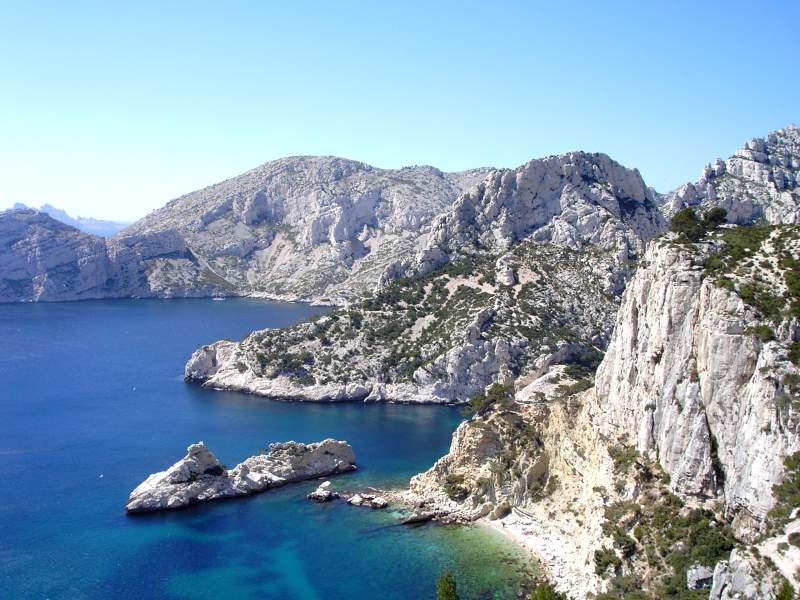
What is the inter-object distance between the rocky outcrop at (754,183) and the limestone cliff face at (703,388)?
97.8 m

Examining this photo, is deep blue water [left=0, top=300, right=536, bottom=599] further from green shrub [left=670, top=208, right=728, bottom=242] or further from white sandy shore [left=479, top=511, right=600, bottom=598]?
green shrub [left=670, top=208, right=728, bottom=242]

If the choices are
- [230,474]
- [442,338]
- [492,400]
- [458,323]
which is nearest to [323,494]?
[230,474]

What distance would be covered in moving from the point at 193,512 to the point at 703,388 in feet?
144

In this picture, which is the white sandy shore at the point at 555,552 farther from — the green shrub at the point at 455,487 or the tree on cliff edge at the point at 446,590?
the tree on cliff edge at the point at 446,590

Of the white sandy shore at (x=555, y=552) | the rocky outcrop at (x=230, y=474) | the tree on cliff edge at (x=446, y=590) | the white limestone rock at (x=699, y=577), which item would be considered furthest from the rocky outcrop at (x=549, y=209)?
the white limestone rock at (x=699, y=577)

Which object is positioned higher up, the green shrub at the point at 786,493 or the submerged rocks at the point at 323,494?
the green shrub at the point at 786,493

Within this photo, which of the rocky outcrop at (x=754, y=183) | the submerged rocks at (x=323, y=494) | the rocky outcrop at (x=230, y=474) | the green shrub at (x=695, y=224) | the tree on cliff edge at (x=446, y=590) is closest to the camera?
the tree on cliff edge at (x=446, y=590)

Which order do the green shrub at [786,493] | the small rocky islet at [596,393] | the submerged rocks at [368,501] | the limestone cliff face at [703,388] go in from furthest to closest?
the submerged rocks at [368,501], the small rocky islet at [596,393], the limestone cliff face at [703,388], the green shrub at [786,493]

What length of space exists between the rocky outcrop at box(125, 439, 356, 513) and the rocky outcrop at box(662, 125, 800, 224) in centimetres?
9534

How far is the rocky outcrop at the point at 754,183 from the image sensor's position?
463 feet

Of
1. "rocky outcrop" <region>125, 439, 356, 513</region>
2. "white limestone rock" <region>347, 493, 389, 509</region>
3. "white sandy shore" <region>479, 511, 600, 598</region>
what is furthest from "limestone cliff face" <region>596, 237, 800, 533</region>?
"rocky outcrop" <region>125, 439, 356, 513</region>

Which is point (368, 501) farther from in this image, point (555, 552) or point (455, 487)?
point (555, 552)

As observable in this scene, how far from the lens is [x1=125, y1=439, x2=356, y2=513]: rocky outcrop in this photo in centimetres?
6562

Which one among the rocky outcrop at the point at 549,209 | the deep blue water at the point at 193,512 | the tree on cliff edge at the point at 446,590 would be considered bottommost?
the deep blue water at the point at 193,512
